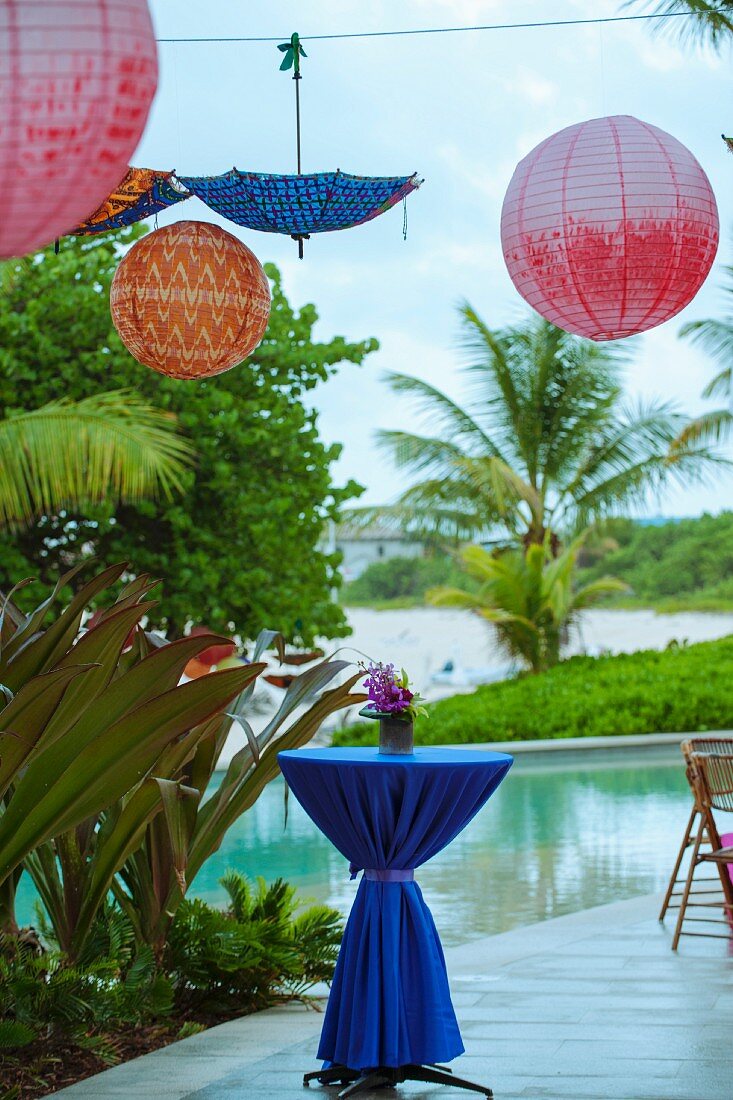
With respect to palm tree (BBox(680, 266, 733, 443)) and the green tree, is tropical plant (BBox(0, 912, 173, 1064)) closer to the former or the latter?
the green tree

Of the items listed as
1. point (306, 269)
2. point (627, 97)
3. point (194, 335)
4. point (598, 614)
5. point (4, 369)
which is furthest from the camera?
point (306, 269)

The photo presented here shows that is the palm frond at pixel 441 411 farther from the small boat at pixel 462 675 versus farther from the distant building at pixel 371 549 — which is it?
the small boat at pixel 462 675

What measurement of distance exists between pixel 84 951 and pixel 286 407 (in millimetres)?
8985

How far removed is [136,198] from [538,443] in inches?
522

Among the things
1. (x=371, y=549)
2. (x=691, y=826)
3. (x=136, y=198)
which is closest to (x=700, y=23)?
(x=691, y=826)

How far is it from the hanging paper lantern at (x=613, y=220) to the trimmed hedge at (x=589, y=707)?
34.3 ft

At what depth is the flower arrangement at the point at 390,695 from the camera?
3812 millimetres

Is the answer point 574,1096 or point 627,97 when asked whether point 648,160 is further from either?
point 627,97

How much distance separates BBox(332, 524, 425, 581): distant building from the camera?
26.4m

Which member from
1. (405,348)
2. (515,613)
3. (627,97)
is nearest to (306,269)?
(405,348)

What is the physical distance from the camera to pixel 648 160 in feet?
11.3

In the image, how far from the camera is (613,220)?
3.45 meters

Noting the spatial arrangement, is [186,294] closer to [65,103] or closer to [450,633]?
[65,103]

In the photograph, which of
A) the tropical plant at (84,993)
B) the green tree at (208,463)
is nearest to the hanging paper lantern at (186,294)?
the tropical plant at (84,993)
